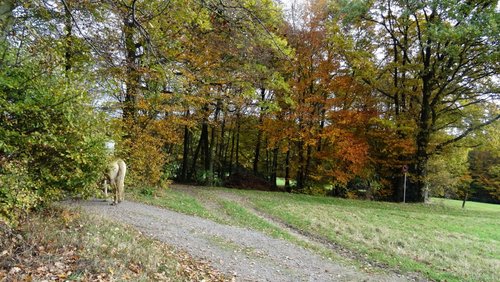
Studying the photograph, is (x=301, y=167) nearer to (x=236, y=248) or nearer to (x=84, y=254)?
(x=236, y=248)

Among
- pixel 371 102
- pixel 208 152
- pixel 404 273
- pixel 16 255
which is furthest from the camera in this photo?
pixel 208 152

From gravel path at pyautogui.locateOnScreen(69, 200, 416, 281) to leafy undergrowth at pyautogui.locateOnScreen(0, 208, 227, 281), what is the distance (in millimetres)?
571

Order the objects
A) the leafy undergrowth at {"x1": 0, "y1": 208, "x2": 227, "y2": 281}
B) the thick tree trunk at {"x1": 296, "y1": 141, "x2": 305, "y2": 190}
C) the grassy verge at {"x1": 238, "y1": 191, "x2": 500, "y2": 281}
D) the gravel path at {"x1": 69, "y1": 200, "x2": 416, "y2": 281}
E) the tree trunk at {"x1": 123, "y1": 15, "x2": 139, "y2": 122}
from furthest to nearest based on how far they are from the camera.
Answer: the thick tree trunk at {"x1": 296, "y1": 141, "x2": 305, "y2": 190} < the tree trunk at {"x1": 123, "y1": 15, "x2": 139, "y2": 122} < the grassy verge at {"x1": 238, "y1": 191, "x2": 500, "y2": 281} < the gravel path at {"x1": 69, "y1": 200, "x2": 416, "y2": 281} < the leafy undergrowth at {"x1": 0, "y1": 208, "x2": 227, "y2": 281}

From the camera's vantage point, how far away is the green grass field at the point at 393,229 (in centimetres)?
819

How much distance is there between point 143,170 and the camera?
40.7 ft

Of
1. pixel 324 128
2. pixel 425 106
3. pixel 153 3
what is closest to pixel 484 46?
pixel 425 106

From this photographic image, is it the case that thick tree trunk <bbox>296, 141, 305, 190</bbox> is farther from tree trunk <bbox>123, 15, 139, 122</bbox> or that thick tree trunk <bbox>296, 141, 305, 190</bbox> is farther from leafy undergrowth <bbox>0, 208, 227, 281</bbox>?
leafy undergrowth <bbox>0, 208, 227, 281</bbox>

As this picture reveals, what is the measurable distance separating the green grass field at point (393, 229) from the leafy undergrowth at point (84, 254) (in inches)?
157

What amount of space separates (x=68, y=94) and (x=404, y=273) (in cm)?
764

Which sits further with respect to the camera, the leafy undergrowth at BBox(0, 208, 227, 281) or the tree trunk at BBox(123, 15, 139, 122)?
the tree trunk at BBox(123, 15, 139, 122)

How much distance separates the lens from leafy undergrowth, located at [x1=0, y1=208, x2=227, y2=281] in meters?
4.14

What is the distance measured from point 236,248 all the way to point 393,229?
6.97 meters

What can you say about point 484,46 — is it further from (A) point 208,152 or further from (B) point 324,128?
(A) point 208,152

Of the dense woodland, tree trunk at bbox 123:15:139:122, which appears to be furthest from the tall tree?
tree trunk at bbox 123:15:139:122
